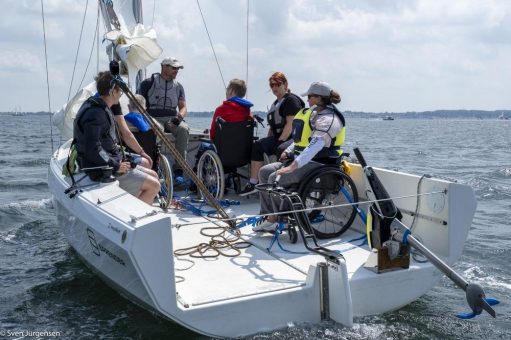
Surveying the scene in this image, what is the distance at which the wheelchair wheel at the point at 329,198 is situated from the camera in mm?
4922

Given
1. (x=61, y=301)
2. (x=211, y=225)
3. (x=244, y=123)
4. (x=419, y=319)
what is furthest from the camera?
(x=244, y=123)

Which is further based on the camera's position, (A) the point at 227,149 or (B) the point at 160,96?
(B) the point at 160,96

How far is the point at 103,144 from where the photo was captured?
15.9 feet

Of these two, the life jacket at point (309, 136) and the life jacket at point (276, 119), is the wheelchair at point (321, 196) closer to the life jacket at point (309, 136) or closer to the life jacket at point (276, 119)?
the life jacket at point (309, 136)

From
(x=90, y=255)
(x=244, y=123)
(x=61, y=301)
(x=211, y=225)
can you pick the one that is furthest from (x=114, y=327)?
(x=244, y=123)

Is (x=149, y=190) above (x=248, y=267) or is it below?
above

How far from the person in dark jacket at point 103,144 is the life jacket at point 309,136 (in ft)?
4.14

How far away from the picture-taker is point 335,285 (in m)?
3.95

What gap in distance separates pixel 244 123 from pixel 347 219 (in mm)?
1547

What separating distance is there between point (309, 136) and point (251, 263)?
1.25m

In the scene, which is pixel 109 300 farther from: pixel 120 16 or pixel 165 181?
pixel 120 16

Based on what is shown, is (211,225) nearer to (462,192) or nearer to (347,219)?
(347,219)

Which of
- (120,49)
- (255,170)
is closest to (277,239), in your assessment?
(255,170)

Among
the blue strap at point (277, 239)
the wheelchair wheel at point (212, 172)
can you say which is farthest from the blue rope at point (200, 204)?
the blue strap at point (277, 239)
